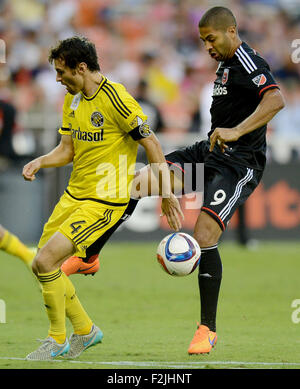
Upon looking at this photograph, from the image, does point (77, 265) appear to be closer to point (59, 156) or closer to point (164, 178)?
point (59, 156)

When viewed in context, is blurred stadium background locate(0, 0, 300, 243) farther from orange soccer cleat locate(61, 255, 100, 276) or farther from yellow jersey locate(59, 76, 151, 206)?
yellow jersey locate(59, 76, 151, 206)

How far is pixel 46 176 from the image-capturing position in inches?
551

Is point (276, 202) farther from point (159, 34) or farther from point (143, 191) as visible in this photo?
point (143, 191)

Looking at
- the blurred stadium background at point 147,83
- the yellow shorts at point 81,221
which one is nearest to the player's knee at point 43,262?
the yellow shorts at point 81,221

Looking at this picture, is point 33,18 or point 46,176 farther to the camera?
point 33,18

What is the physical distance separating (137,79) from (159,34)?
3.54 metres

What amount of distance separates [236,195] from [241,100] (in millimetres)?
747

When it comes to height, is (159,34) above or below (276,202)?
above

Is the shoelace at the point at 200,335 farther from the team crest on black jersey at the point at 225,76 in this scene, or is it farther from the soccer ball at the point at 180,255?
the team crest on black jersey at the point at 225,76

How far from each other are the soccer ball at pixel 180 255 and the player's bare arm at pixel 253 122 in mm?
729

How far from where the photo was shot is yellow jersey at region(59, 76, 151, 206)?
6184mm

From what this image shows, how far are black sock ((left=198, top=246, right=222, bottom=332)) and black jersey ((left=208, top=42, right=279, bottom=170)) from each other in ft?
2.50

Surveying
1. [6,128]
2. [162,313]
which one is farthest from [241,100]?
[6,128]
